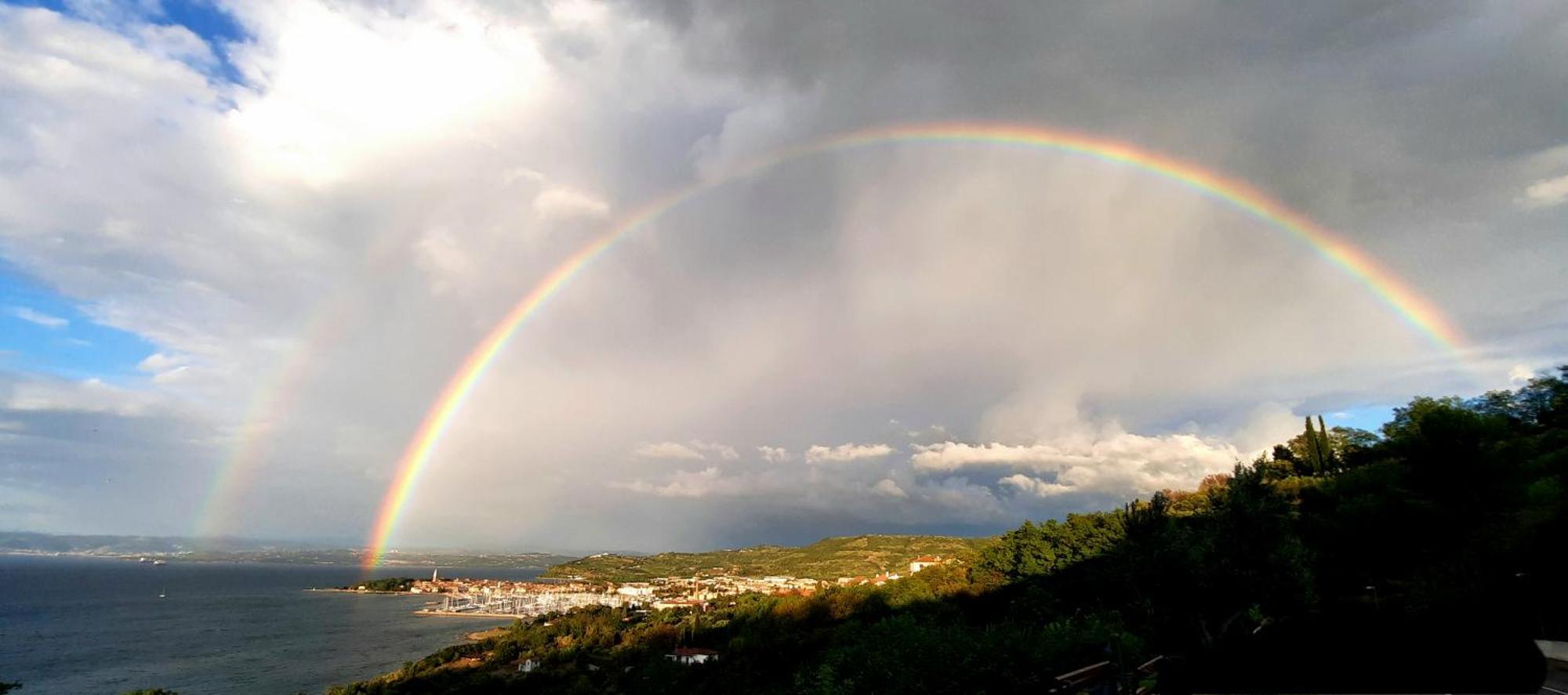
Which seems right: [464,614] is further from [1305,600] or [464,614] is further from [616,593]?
[1305,600]

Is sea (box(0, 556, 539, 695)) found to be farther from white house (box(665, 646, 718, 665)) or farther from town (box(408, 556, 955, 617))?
white house (box(665, 646, 718, 665))

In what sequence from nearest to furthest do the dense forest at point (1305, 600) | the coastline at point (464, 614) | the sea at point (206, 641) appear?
the dense forest at point (1305, 600), the sea at point (206, 641), the coastline at point (464, 614)

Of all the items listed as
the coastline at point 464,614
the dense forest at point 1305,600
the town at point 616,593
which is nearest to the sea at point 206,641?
the coastline at point 464,614

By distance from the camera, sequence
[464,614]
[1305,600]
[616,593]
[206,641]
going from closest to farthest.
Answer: [1305,600]
[206,641]
[464,614]
[616,593]

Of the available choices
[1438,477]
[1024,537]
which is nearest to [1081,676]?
[1438,477]

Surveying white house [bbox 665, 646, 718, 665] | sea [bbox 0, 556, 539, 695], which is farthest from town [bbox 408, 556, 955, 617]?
white house [bbox 665, 646, 718, 665]

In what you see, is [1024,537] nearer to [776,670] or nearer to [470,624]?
[776,670]

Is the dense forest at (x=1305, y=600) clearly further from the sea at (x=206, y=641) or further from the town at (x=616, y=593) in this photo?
the town at (x=616, y=593)

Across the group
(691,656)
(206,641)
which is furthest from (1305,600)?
(206,641)
